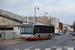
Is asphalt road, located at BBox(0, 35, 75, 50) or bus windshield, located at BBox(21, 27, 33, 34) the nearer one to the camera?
asphalt road, located at BBox(0, 35, 75, 50)

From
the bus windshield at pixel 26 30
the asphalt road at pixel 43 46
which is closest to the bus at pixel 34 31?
the bus windshield at pixel 26 30

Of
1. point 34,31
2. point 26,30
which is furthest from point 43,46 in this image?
point 34,31

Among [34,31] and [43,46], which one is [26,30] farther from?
[43,46]

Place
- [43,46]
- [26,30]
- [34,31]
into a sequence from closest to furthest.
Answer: [43,46] → [26,30] → [34,31]

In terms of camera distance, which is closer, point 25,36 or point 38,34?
point 25,36

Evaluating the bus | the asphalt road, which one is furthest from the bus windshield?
the asphalt road

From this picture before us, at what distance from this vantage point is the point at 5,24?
59.2 m

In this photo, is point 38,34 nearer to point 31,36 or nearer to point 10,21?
point 31,36

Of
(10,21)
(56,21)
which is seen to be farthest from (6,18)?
(56,21)

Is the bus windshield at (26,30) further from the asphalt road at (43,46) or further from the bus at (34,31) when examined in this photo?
the asphalt road at (43,46)

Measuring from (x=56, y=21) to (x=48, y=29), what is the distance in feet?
349

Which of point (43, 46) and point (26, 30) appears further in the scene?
point (26, 30)

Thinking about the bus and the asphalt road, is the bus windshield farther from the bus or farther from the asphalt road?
the asphalt road

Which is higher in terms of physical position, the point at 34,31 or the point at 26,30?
the point at 26,30
